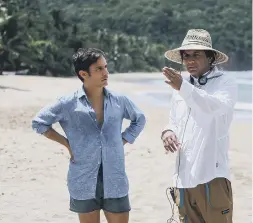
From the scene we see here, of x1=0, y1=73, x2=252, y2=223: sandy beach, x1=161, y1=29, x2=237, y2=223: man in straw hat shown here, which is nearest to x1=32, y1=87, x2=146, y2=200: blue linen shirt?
x1=161, y1=29, x2=237, y2=223: man in straw hat

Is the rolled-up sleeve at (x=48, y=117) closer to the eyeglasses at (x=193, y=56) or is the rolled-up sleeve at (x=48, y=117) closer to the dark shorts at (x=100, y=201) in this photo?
the dark shorts at (x=100, y=201)

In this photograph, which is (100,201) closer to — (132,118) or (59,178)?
(132,118)

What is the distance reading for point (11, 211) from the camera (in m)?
4.67

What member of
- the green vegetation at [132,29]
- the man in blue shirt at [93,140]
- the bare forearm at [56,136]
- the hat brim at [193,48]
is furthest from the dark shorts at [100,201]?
the green vegetation at [132,29]

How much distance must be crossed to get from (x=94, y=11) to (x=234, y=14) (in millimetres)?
16541

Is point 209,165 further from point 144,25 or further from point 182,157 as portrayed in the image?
point 144,25

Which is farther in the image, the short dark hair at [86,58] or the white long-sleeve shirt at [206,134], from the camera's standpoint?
the short dark hair at [86,58]

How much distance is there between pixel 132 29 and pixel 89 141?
67.1 metres

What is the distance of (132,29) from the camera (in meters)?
69.2

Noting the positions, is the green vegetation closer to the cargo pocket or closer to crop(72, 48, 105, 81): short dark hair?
crop(72, 48, 105, 81): short dark hair

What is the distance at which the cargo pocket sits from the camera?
2.70 meters

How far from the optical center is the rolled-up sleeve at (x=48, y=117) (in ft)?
9.59

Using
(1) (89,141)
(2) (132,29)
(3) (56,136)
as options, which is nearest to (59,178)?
(3) (56,136)

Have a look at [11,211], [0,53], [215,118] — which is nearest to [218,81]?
[215,118]
